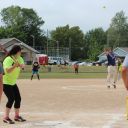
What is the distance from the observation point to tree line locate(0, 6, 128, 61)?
438 feet

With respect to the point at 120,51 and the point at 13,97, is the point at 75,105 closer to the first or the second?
the point at 13,97

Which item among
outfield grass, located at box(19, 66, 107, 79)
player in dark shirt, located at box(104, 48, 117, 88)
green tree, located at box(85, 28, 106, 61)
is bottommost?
outfield grass, located at box(19, 66, 107, 79)

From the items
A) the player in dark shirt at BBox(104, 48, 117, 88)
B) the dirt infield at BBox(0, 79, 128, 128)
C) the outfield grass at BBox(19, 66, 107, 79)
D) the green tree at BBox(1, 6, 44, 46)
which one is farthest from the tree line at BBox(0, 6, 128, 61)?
the dirt infield at BBox(0, 79, 128, 128)

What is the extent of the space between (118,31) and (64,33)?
15.7 m

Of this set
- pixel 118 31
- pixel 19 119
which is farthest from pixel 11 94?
pixel 118 31

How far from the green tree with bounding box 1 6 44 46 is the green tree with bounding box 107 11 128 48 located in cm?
1853

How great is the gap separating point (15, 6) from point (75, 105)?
12904cm

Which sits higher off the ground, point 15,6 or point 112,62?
point 15,6

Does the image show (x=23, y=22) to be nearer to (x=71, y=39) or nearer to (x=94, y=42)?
(x=71, y=39)

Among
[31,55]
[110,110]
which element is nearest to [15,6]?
[31,55]

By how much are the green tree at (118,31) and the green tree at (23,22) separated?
18528 millimetres

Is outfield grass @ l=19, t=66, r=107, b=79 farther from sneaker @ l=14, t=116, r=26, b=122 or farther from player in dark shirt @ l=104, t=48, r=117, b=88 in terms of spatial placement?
sneaker @ l=14, t=116, r=26, b=122

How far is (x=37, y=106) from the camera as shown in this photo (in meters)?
15.6

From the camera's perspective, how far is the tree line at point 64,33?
134 m
